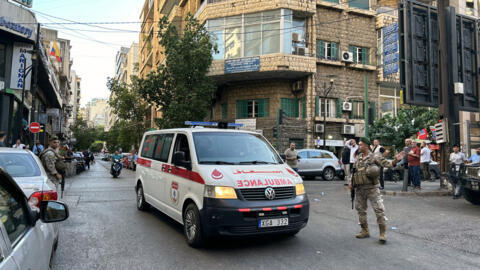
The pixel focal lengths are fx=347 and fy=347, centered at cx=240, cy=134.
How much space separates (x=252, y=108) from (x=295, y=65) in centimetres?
473

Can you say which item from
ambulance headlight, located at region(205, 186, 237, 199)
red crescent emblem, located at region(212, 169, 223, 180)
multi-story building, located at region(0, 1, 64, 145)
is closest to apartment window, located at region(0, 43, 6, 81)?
multi-story building, located at region(0, 1, 64, 145)

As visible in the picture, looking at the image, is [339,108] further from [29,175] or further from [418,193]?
[29,175]

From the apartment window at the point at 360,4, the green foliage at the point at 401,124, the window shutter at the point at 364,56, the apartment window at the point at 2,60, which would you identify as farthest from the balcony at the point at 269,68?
the apartment window at the point at 2,60

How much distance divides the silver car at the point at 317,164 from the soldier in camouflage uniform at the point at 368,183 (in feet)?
41.9

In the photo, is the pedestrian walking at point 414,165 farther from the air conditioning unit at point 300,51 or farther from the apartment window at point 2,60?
the apartment window at point 2,60

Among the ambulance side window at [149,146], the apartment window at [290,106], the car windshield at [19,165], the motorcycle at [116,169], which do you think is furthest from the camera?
the apartment window at [290,106]

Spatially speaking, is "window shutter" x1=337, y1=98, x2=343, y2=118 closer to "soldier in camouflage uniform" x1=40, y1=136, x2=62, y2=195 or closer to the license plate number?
"soldier in camouflage uniform" x1=40, y1=136, x2=62, y2=195

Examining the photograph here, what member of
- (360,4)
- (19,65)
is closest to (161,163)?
(19,65)

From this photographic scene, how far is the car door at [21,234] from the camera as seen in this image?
1.86 m

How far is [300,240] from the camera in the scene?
5.74m

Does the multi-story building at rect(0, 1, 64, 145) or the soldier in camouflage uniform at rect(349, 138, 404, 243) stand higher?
the multi-story building at rect(0, 1, 64, 145)

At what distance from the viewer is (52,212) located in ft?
8.49

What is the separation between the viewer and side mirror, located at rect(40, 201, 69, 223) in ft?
8.21

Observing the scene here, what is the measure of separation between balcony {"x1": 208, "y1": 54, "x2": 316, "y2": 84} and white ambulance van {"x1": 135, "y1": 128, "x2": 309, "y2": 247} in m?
18.3
